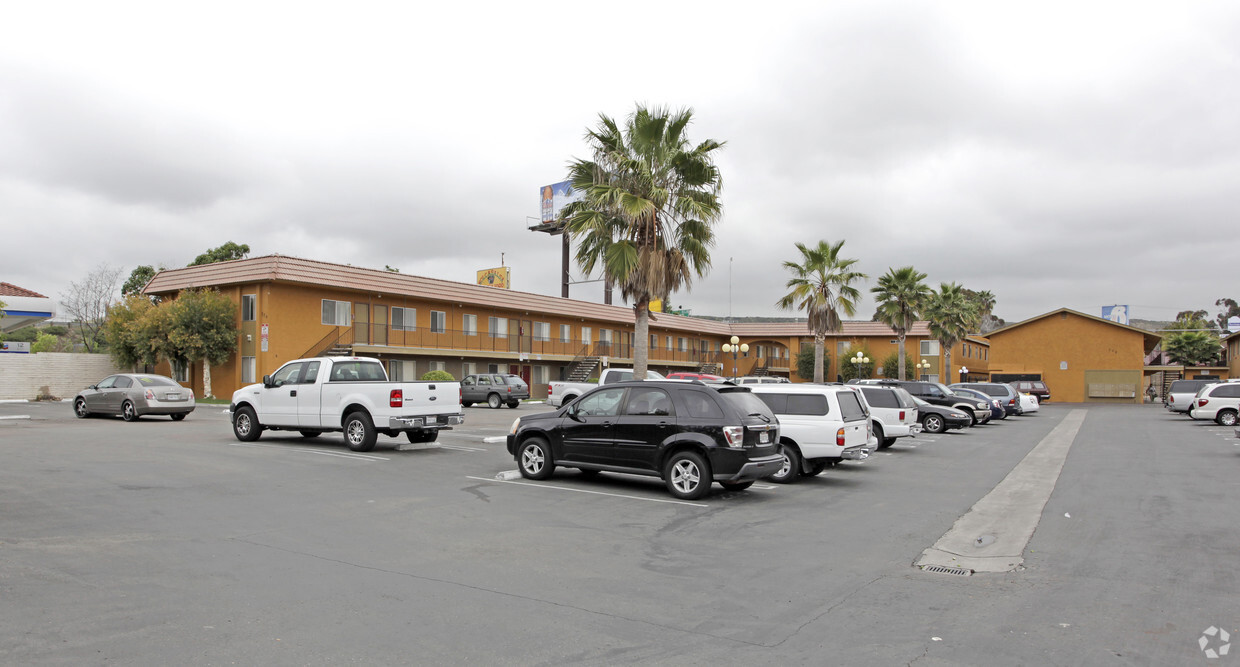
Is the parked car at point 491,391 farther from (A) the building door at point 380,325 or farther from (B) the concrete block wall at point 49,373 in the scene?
(B) the concrete block wall at point 49,373

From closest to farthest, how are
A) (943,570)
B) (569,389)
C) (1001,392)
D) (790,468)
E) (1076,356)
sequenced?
(943,570) → (790,468) → (569,389) → (1001,392) → (1076,356)

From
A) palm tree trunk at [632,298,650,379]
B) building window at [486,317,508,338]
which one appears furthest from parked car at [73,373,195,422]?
building window at [486,317,508,338]

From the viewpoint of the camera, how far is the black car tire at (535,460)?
1250 centimetres

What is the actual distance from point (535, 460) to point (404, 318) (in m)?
33.1

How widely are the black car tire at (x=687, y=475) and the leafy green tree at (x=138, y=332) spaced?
34993 mm

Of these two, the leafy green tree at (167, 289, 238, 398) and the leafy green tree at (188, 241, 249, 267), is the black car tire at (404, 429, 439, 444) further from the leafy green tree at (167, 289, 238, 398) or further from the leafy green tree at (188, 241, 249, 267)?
the leafy green tree at (188, 241, 249, 267)

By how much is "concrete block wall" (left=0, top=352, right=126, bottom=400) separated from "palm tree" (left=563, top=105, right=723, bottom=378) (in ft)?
110

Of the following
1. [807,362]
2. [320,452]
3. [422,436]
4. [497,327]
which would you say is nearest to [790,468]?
[422,436]

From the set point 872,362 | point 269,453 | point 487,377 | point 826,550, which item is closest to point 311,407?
point 269,453

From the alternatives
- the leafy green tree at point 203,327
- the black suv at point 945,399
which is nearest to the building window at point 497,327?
the leafy green tree at point 203,327

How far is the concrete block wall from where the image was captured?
3903 cm

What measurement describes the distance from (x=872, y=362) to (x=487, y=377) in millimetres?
35658

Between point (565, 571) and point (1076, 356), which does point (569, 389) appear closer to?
point (565, 571)

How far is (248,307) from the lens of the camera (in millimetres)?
39094
